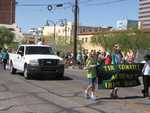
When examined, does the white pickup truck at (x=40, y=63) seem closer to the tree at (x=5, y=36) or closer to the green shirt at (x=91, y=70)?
the green shirt at (x=91, y=70)

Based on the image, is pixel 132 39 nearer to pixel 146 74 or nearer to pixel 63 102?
pixel 146 74

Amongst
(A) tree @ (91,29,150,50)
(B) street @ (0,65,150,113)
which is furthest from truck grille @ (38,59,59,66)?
→ (A) tree @ (91,29,150,50)

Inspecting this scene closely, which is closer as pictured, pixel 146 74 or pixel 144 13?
pixel 146 74

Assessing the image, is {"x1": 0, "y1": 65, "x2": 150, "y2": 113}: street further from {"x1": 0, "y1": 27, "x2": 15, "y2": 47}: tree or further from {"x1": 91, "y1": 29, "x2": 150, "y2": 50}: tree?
{"x1": 0, "y1": 27, "x2": 15, "y2": 47}: tree

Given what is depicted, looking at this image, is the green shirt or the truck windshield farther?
the truck windshield

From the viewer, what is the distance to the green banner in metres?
16.6

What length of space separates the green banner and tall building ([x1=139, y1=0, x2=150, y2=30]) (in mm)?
70863

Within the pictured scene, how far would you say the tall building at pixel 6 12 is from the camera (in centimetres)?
15562

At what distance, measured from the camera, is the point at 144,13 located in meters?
90.9

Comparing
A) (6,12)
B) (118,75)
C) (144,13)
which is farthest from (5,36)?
(118,75)

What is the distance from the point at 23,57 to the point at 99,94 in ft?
30.1

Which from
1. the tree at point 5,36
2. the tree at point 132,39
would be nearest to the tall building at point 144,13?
the tree at point 132,39

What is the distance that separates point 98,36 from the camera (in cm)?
9456

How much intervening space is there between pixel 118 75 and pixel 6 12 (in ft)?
473
